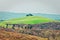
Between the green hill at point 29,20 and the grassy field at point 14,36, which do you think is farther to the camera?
the green hill at point 29,20

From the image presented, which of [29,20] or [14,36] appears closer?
[14,36]

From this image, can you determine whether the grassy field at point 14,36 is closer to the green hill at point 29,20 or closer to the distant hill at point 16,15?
the green hill at point 29,20

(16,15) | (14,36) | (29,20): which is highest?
(16,15)

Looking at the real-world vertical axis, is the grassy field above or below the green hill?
below

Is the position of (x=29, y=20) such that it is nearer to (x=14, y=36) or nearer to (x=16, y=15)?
(x=16, y=15)

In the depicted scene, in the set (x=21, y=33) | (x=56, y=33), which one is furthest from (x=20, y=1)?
(x=56, y=33)

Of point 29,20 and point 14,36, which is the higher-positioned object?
point 29,20

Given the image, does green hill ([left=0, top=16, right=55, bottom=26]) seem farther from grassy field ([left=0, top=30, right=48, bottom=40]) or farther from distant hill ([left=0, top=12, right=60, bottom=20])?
grassy field ([left=0, top=30, right=48, bottom=40])

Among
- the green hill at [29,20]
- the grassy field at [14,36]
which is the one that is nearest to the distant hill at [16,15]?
the green hill at [29,20]

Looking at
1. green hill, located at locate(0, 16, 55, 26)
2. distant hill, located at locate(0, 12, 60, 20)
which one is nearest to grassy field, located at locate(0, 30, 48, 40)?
green hill, located at locate(0, 16, 55, 26)

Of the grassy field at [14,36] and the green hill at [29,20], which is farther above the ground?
the green hill at [29,20]

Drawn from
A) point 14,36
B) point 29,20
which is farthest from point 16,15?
point 14,36
